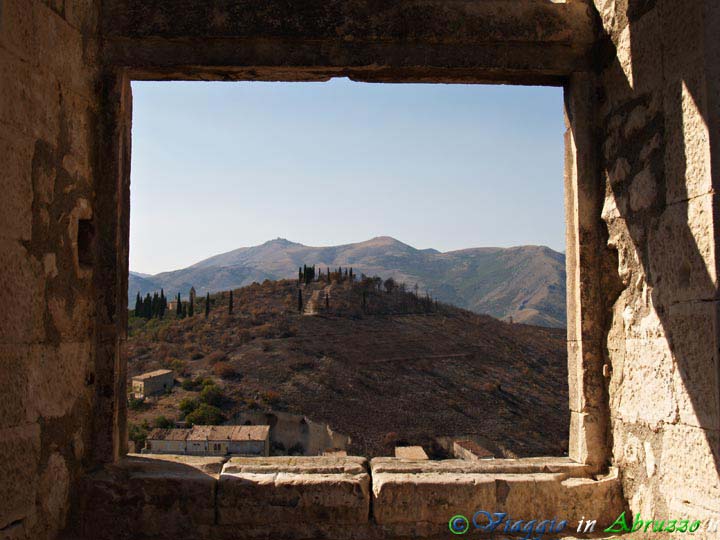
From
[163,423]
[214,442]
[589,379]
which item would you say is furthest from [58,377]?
[163,423]

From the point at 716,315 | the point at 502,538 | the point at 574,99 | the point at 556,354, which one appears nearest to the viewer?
the point at 716,315

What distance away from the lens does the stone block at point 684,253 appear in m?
2.63

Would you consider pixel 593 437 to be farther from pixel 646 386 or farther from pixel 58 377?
pixel 58 377

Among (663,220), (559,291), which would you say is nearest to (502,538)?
(663,220)

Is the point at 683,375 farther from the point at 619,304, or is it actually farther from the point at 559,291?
the point at 559,291

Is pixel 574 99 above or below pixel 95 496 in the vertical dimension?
above

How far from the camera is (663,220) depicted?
9.83 feet

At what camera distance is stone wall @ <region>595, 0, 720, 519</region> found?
2648mm

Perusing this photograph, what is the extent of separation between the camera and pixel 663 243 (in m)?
2.99

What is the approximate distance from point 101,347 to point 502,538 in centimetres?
230

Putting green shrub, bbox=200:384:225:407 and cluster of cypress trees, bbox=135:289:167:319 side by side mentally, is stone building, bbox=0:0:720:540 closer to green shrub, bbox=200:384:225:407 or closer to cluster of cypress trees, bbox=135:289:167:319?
green shrub, bbox=200:384:225:407

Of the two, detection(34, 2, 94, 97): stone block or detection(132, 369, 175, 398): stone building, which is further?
detection(132, 369, 175, 398): stone building

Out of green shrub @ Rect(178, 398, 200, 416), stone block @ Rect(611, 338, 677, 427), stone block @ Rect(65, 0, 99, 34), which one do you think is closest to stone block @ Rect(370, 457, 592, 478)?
stone block @ Rect(611, 338, 677, 427)

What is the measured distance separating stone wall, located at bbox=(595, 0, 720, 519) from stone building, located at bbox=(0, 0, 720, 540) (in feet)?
0.04
